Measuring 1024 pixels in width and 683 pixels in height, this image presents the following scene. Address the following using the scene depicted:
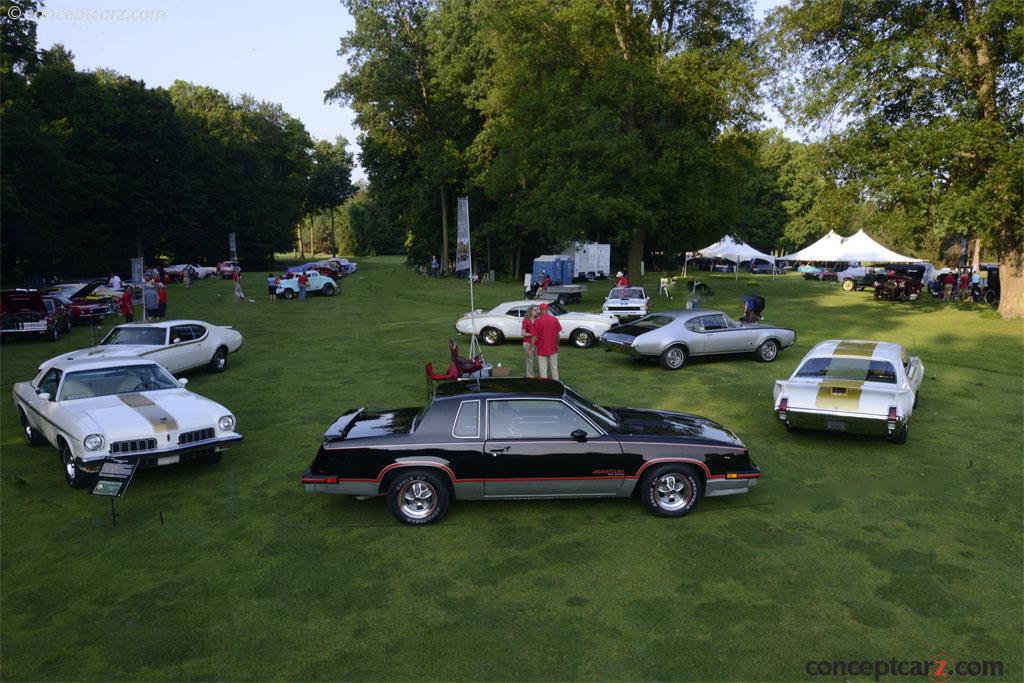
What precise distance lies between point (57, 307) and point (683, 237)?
27.7 meters

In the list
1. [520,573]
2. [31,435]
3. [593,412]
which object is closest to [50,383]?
[31,435]

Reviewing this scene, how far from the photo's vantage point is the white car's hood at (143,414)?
811 cm

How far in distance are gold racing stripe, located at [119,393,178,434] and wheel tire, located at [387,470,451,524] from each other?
3305 mm

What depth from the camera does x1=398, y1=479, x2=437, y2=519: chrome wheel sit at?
278 inches

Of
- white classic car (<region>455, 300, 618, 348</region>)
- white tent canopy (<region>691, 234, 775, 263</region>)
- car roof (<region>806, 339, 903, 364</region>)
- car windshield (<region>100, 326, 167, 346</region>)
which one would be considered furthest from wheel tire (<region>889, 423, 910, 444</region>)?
white tent canopy (<region>691, 234, 775, 263</region>)

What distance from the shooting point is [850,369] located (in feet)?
33.9

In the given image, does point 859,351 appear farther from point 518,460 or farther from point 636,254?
point 636,254

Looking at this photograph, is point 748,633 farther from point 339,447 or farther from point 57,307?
point 57,307

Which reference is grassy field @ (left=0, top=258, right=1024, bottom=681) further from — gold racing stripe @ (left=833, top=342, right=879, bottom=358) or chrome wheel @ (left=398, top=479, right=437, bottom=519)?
gold racing stripe @ (left=833, top=342, right=879, bottom=358)

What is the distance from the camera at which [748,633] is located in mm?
5070

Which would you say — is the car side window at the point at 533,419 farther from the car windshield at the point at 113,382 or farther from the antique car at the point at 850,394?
the car windshield at the point at 113,382

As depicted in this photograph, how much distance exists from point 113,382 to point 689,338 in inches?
457

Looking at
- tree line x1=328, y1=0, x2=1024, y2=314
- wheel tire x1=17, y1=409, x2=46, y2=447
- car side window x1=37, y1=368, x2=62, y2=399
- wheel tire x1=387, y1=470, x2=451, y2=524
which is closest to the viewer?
wheel tire x1=387, y1=470, x2=451, y2=524

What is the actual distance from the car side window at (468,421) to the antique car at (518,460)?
1 cm
